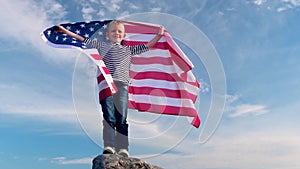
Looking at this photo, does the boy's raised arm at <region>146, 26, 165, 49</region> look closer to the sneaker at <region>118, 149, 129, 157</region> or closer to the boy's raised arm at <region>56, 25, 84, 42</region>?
the boy's raised arm at <region>56, 25, 84, 42</region>

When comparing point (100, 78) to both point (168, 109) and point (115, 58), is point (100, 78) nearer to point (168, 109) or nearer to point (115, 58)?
point (115, 58)

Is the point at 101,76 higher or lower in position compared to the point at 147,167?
higher

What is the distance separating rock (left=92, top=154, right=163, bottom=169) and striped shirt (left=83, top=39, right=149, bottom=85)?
1.78m

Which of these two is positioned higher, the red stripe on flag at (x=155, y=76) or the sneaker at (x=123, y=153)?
the red stripe on flag at (x=155, y=76)

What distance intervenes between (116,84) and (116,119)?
81 centimetres

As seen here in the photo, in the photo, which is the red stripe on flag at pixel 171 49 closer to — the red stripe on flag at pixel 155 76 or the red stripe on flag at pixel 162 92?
the red stripe on flag at pixel 155 76

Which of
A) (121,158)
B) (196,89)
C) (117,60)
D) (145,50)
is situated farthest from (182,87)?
(121,158)

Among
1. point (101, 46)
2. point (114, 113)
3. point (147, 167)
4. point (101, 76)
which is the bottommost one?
point (147, 167)

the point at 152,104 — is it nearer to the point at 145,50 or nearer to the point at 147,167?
the point at 145,50

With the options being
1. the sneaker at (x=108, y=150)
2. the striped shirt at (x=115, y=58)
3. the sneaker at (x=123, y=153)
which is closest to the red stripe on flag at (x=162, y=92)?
the striped shirt at (x=115, y=58)

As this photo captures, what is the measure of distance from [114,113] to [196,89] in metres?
2.93

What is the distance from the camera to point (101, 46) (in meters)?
9.65

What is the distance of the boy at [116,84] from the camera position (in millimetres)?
8992

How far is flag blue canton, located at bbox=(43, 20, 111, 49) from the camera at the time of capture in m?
9.76
